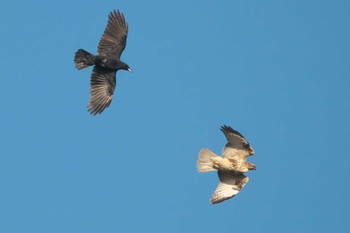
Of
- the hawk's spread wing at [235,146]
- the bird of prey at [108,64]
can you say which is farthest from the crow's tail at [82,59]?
the hawk's spread wing at [235,146]

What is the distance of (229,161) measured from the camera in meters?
17.5

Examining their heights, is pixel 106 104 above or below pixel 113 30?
below

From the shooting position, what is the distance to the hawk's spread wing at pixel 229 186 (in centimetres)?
1770

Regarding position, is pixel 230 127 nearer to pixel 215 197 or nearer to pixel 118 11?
pixel 215 197

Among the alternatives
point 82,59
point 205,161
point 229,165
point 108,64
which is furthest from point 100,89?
point 229,165

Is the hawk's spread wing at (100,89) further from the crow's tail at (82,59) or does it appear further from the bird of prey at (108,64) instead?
the crow's tail at (82,59)

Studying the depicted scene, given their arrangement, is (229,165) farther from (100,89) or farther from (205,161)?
(100,89)

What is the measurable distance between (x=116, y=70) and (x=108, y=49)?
58 cm

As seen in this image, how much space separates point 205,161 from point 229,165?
0.54 metres

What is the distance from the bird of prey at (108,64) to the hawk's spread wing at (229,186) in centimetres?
374

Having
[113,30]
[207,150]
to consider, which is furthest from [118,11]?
[207,150]

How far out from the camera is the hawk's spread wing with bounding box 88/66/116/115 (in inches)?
776

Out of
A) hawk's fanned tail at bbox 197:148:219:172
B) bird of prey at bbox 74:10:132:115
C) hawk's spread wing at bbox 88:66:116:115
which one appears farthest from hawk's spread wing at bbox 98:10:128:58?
hawk's fanned tail at bbox 197:148:219:172

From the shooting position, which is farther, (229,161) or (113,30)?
(113,30)
